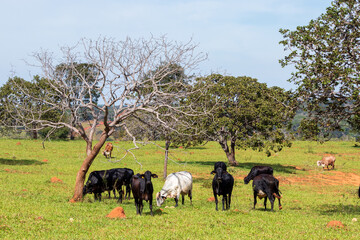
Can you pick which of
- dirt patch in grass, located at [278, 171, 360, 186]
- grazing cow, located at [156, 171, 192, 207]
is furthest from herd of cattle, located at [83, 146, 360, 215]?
dirt patch in grass, located at [278, 171, 360, 186]

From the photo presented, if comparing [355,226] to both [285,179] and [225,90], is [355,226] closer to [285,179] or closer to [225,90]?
[285,179]

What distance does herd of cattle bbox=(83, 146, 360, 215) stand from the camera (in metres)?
14.2

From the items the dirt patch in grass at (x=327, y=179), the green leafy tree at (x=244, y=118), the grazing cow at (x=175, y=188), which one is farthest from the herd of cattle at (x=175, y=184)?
the green leafy tree at (x=244, y=118)

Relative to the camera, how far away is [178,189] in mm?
17047

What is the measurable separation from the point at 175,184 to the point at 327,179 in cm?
1980

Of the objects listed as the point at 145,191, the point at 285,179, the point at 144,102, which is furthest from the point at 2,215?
the point at 285,179

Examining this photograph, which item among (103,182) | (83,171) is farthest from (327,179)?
(83,171)

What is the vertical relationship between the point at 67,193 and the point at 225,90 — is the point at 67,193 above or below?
below

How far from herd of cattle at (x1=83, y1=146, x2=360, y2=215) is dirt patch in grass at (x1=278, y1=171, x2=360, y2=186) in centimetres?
1321

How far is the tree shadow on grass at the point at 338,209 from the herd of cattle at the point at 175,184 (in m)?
3.08

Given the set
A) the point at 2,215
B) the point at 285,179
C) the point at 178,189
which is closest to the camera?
the point at 2,215

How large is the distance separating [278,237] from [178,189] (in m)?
6.54

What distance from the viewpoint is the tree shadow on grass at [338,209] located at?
56.6ft

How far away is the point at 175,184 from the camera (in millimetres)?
17078
